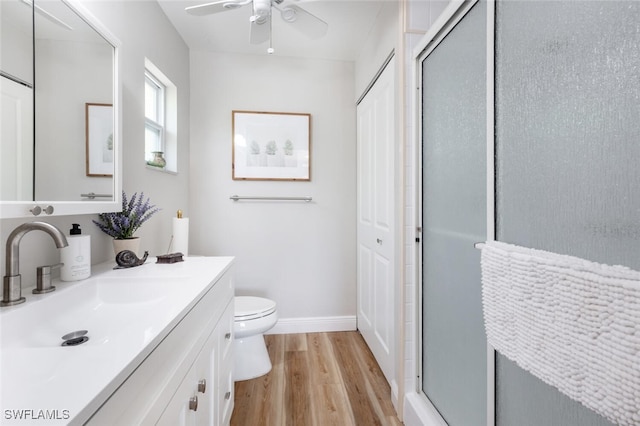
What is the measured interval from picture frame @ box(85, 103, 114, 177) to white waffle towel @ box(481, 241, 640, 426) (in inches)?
57.8

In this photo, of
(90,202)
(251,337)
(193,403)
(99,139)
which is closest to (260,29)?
(99,139)

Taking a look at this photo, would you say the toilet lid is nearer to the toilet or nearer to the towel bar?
the toilet

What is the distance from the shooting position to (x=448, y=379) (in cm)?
115

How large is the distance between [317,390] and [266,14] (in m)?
2.13

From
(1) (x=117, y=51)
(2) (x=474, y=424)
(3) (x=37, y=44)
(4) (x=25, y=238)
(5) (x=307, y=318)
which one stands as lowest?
(5) (x=307, y=318)

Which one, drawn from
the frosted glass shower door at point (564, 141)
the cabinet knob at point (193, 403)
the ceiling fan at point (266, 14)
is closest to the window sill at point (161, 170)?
the ceiling fan at point (266, 14)

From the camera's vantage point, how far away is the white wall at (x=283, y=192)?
7.72 ft

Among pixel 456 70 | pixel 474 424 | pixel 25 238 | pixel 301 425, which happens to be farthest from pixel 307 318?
pixel 456 70

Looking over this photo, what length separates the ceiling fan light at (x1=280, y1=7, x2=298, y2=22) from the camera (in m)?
1.41

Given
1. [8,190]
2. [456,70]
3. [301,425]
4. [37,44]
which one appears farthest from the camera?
[301,425]

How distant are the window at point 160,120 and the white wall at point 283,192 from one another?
0.27 m

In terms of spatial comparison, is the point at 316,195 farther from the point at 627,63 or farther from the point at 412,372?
the point at 627,63

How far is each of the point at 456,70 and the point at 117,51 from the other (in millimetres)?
1463

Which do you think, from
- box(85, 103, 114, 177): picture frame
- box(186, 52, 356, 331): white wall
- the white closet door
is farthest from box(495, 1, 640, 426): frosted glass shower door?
box(186, 52, 356, 331): white wall
